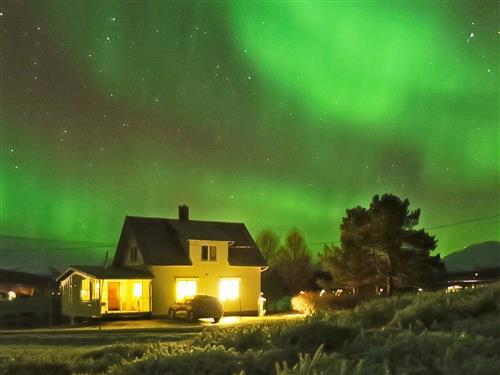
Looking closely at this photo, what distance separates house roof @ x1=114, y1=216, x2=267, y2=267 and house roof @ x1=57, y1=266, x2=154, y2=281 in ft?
2.71

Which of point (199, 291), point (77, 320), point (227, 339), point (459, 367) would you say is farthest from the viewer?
point (199, 291)

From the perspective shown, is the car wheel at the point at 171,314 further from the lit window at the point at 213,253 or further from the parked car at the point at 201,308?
the lit window at the point at 213,253

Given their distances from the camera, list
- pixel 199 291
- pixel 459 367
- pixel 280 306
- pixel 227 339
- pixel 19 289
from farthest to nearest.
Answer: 1. pixel 19 289
2. pixel 280 306
3. pixel 199 291
4. pixel 227 339
5. pixel 459 367

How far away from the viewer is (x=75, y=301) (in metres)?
42.4

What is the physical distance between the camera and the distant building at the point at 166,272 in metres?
41.8

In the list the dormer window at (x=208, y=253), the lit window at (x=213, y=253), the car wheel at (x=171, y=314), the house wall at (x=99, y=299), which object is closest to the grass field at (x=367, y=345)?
the car wheel at (x=171, y=314)

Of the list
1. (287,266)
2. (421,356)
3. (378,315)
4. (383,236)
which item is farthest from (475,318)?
(287,266)

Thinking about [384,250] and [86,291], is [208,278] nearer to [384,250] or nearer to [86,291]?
[86,291]

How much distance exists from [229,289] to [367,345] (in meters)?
39.9

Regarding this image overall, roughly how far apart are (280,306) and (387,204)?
13.6 m

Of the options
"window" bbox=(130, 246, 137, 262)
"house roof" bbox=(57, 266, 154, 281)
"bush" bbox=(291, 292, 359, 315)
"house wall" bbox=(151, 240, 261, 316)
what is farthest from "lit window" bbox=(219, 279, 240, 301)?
"window" bbox=(130, 246, 137, 262)

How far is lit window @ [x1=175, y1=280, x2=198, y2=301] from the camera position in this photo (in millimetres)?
43853

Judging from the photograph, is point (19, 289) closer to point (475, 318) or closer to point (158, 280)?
point (158, 280)

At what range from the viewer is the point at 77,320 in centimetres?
4150
